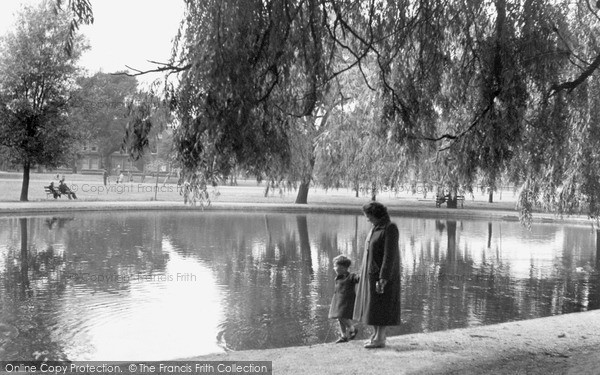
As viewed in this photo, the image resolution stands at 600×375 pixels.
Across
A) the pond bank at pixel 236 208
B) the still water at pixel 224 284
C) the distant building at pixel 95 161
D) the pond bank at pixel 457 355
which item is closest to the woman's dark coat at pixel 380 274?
the pond bank at pixel 457 355

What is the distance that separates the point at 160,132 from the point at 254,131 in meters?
1.08

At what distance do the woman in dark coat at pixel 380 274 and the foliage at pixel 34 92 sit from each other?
25.9 m

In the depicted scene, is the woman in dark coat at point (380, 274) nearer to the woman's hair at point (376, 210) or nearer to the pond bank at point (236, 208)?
the woman's hair at point (376, 210)

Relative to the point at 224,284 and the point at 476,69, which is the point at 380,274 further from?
the point at 224,284

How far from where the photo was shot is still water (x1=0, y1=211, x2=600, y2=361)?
806 centimetres

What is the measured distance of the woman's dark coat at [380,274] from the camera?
244 inches

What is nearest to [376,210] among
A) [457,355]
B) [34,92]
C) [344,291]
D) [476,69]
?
[344,291]

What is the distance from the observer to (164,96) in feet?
19.6

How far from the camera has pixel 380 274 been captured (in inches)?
242

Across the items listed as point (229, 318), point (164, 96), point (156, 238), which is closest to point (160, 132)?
point (164, 96)

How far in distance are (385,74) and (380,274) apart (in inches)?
84.1

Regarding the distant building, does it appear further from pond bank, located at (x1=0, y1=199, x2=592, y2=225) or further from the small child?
the small child

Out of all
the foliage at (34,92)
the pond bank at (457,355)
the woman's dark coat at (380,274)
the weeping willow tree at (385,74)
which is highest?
the foliage at (34,92)

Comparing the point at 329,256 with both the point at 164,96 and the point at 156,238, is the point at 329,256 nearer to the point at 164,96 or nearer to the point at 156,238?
the point at 156,238
